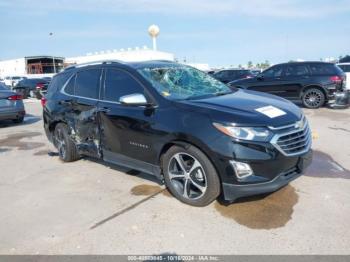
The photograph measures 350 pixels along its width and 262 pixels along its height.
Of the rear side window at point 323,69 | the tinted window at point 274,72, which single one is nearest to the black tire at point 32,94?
the tinted window at point 274,72

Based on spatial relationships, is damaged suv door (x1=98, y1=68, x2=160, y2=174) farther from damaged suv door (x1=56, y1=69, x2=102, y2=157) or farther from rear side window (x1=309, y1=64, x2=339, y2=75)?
rear side window (x1=309, y1=64, x2=339, y2=75)

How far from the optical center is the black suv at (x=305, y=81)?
1218 centimetres

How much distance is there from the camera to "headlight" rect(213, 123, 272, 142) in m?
3.63

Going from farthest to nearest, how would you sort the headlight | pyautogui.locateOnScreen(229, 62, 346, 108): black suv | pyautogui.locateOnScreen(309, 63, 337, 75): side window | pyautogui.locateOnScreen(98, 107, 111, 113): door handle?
pyautogui.locateOnScreen(309, 63, 337, 75): side window, pyautogui.locateOnScreen(229, 62, 346, 108): black suv, pyautogui.locateOnScreen(98, 107, 111, 113): door handle, the headlight

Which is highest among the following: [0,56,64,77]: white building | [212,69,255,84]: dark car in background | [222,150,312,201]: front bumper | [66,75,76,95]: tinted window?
[0,56,64,77]: white building

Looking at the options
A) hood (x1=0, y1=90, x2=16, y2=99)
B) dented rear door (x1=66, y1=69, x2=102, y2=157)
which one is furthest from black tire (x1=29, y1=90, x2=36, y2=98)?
dented rear door (x1=66, y1=69, x2=102, y2=157)

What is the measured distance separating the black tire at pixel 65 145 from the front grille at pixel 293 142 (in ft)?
12.5

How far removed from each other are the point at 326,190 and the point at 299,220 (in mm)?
1033

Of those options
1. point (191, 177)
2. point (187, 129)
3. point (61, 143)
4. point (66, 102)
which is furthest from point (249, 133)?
point (61, 143)

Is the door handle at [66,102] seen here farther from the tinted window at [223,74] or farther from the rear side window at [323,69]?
the tinted window at [223,74]

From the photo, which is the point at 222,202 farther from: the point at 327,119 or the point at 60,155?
the point at 327,119

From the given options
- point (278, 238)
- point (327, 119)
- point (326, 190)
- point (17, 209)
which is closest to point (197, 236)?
point (278, 238)

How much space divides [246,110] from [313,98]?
968 cm

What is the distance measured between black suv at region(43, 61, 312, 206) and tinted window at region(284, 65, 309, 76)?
836 centimetres
